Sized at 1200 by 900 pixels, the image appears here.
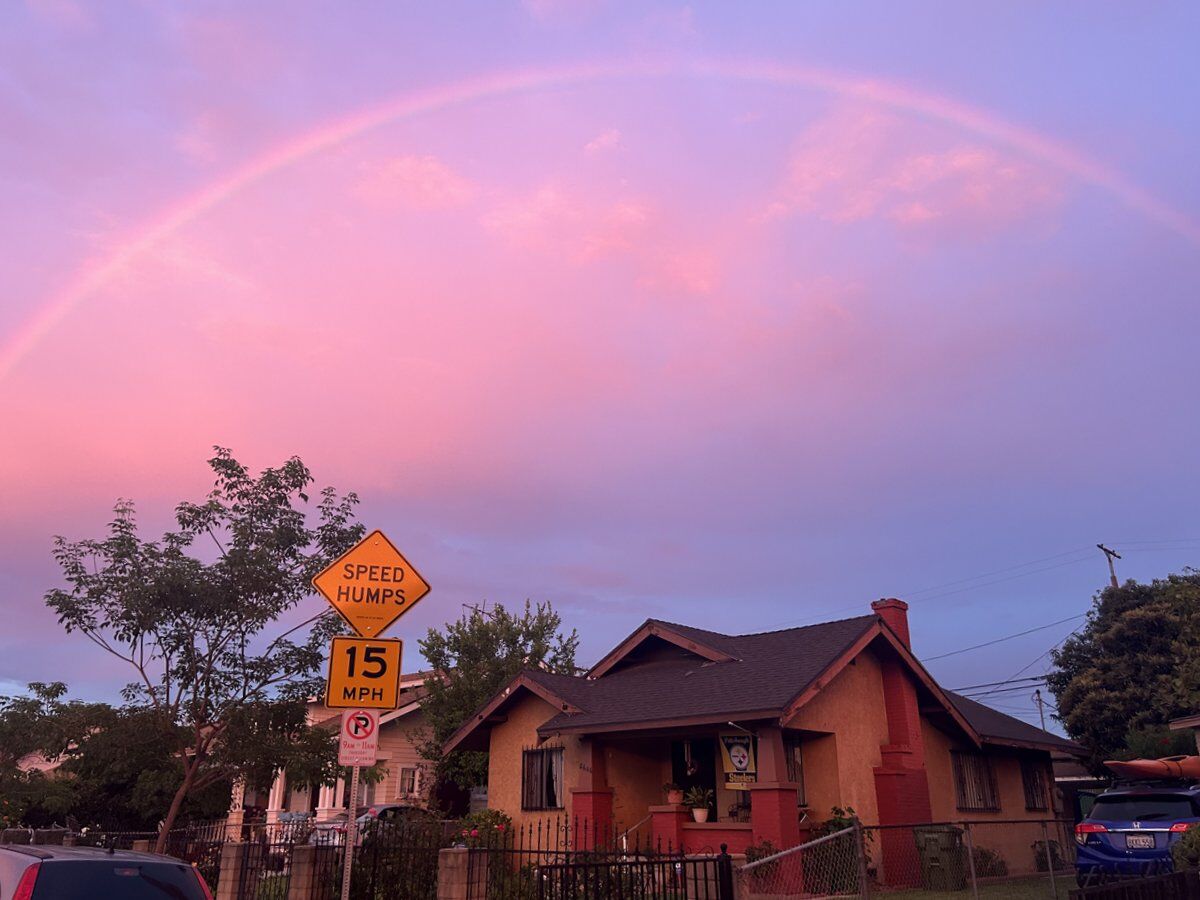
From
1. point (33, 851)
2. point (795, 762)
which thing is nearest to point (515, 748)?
point (795, 762)

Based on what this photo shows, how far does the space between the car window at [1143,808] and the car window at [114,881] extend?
13.5 meters

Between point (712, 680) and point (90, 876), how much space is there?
48.5ft

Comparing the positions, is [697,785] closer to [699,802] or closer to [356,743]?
[699,802]

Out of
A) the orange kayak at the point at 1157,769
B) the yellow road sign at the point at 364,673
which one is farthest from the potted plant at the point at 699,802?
the yellow road sign at the point at 364,673

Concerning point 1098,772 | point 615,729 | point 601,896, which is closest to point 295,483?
point 615,729

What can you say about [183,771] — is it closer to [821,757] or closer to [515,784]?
[515,784]

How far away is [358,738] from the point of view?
8781 millimetres

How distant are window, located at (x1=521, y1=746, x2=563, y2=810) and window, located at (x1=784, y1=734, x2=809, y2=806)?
5167mm

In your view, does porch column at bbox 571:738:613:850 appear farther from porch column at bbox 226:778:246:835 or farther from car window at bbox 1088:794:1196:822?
car window at bbox 1088:794:1196:822

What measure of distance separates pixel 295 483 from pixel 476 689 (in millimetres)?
15783

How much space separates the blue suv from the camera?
1430cm

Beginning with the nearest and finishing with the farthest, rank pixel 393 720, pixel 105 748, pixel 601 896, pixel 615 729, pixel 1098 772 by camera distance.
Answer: pixel 601 896
pixel 105 748
pixel 615 729
pixel 1098 772
pixel 393 720

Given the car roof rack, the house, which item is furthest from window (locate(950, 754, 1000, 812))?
the car roof rack

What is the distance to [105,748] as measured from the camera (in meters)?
16.9
